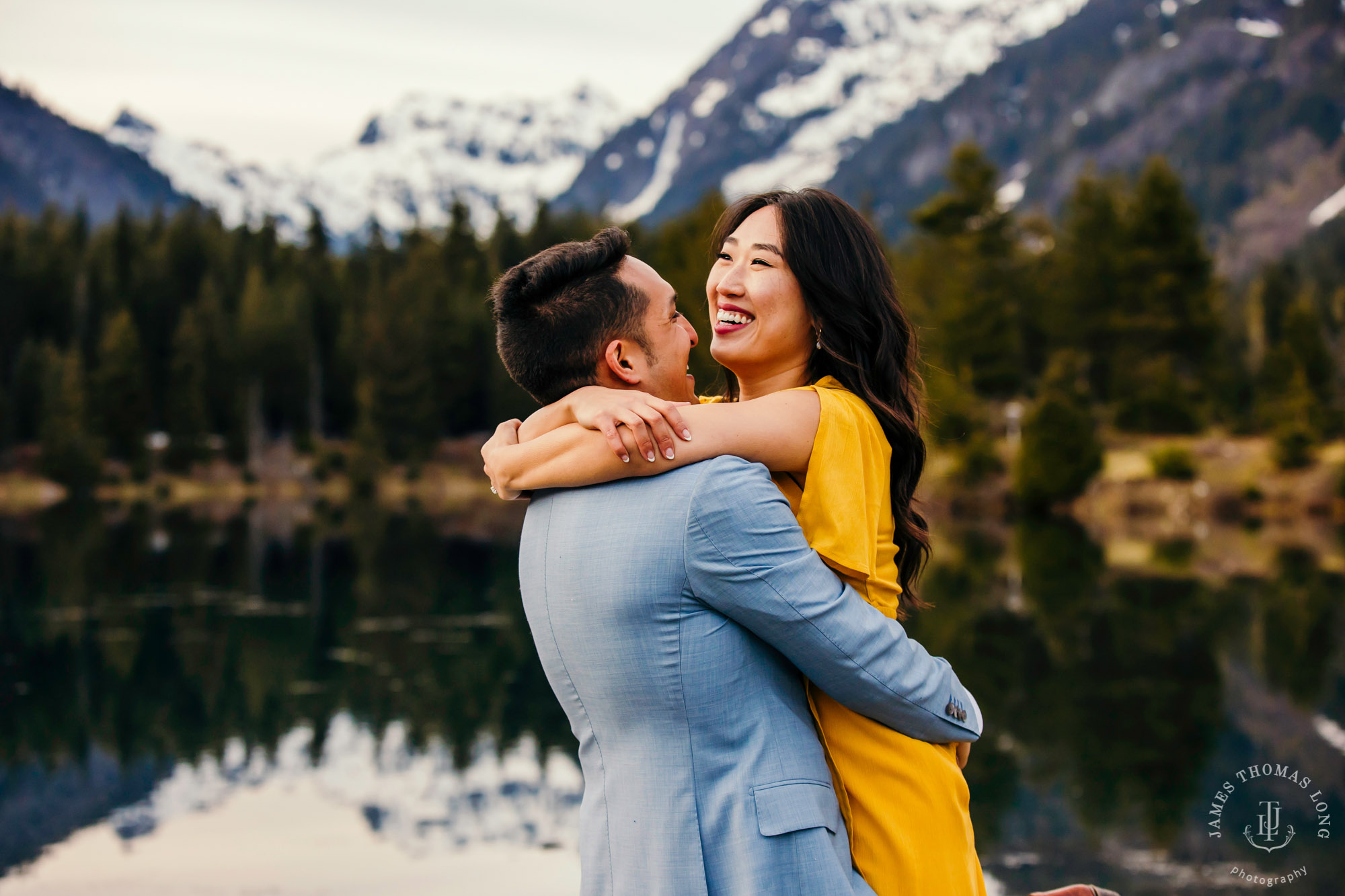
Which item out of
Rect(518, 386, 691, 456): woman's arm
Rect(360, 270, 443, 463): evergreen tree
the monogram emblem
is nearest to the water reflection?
the monogram emblem

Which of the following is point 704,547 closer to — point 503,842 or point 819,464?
point 819,464

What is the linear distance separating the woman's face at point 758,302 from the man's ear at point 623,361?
6.3 inches

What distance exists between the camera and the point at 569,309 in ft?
6.76

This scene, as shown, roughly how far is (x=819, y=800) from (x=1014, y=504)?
34.6 metres

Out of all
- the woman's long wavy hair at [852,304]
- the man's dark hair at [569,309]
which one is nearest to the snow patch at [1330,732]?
the woman's long wavy hair at [852,304]

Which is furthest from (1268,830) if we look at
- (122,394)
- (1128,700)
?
(122,394)

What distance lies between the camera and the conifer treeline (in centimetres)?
3947

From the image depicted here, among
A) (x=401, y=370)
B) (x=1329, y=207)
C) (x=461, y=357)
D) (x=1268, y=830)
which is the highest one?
(x=1329, y=207)

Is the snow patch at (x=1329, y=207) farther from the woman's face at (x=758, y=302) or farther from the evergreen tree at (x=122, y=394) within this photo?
the woman's face at (x=758, y=302)

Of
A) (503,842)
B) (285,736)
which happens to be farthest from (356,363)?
(503,842)

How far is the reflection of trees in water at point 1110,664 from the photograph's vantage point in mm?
8594

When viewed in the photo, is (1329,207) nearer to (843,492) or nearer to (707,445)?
(843,492)

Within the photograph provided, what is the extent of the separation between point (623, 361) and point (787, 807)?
2.65 ft

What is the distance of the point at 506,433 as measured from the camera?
2379mm
